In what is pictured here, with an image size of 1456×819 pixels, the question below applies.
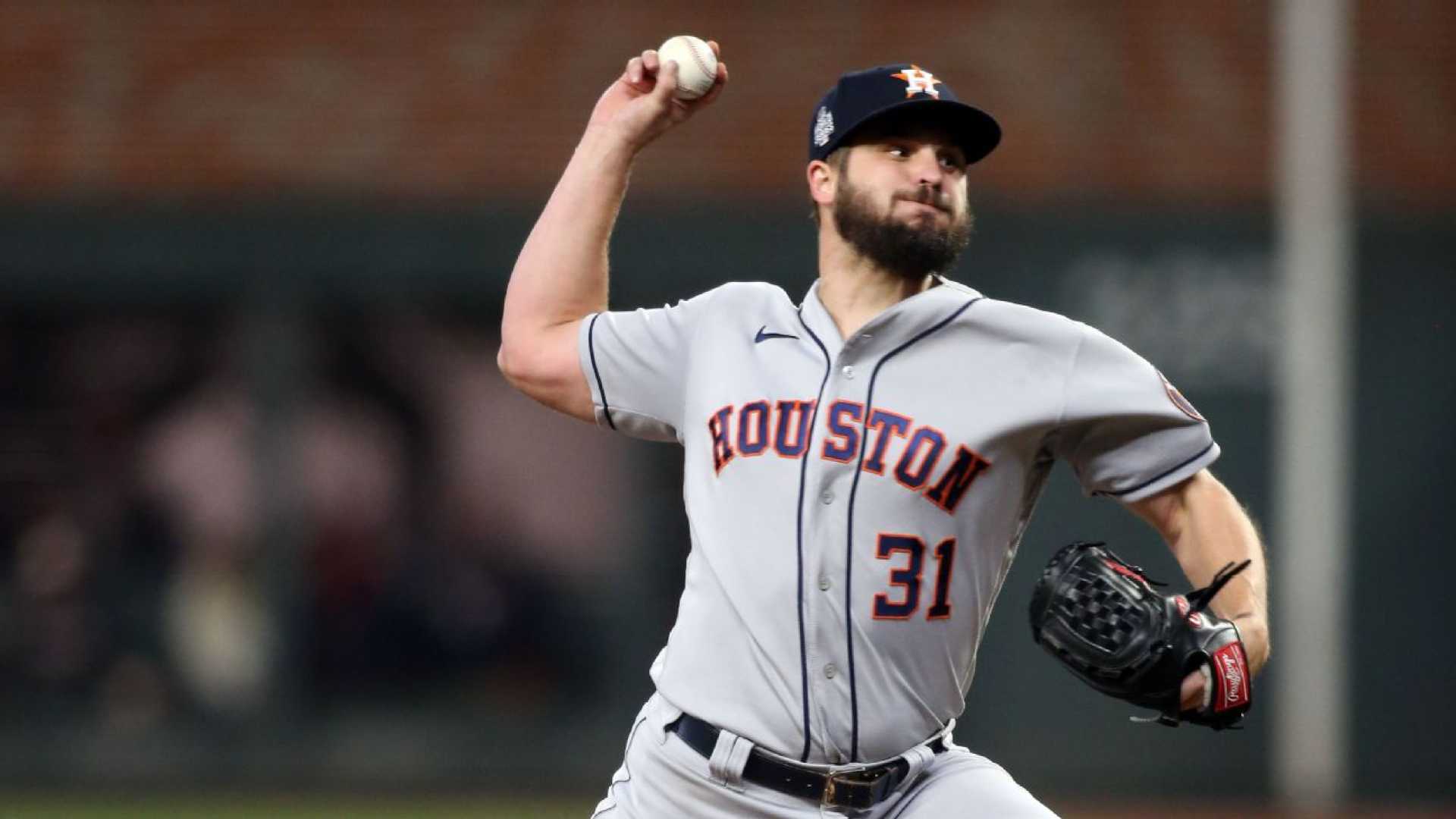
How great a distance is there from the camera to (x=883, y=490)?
3.68m

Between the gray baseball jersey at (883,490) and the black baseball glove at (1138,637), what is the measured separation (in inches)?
7.2

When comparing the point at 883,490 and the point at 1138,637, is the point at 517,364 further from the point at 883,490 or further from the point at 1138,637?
the point at 1138,637

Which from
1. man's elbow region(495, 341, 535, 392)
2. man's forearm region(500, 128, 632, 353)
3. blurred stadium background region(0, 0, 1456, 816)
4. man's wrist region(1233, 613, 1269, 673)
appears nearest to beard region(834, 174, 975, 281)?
man's forearm region(500, 128, 632, 353)

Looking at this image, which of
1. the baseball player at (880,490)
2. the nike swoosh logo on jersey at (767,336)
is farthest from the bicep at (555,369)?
the nike swoosh logo on jersey at (767,336)

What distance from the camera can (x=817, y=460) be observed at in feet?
12.2

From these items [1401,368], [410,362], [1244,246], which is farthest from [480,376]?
[1401,368]

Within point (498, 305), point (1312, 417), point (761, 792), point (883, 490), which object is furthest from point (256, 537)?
point (883, 490)

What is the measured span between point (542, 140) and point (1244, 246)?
379cm

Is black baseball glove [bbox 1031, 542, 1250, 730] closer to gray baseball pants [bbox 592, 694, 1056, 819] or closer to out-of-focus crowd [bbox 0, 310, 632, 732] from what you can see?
gray baseball pants [bbox 592, 694, 1056, 819]

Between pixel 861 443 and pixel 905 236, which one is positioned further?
pixel 905 236

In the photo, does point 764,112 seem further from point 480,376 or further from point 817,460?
point 817,460

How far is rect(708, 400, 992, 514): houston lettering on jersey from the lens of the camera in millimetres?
3676

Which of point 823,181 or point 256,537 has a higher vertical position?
point 823,181

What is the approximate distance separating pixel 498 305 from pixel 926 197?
26.0 ft
